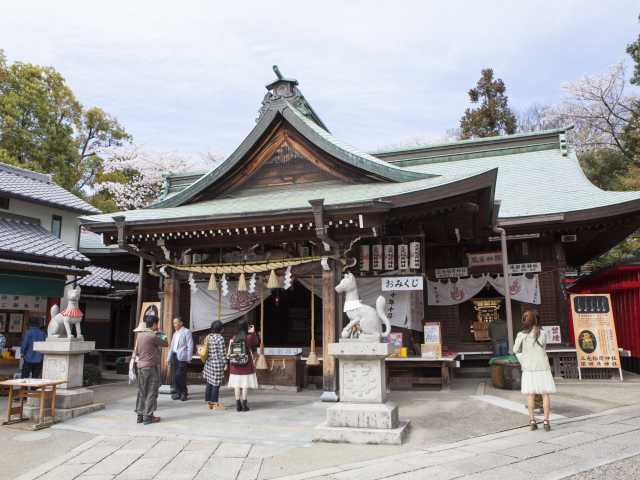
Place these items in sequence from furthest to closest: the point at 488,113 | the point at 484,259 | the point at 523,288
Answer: the point at 488,113 → the point at 484,259 → the point at 523,288

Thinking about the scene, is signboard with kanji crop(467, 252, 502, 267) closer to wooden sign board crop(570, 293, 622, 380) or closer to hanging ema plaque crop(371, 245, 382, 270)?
wooden sign board crop(570, 293, 622, 380)

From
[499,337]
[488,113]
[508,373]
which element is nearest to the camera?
[508,373]

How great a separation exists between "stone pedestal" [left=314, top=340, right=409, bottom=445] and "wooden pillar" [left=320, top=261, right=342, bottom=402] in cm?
269

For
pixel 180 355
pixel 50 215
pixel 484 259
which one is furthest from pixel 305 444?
pixel 50 215

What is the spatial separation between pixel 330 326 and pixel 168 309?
4.15m

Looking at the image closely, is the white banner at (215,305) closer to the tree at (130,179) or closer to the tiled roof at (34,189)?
the tiled roof at (34,189)

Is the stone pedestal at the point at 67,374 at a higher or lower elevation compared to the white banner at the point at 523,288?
lower

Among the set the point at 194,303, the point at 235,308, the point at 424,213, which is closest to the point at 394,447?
the point at 424,213

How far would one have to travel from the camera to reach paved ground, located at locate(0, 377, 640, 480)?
18.0ft

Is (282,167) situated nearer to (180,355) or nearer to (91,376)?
(180,355)

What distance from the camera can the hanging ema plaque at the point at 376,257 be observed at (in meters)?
11.7

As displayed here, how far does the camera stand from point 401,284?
11.3m

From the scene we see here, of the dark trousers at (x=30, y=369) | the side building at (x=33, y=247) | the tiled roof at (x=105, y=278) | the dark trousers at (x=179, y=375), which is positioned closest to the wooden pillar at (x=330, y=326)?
the dark trousers at (x=179, y=375)

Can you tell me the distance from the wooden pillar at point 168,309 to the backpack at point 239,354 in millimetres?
3167
